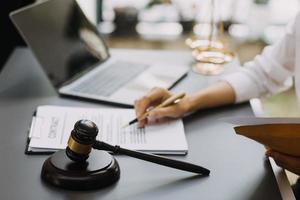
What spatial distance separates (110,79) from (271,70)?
1.38 ft

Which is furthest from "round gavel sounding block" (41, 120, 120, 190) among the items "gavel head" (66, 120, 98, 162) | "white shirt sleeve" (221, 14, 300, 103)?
"white shirt sleeve" (221, 14, 300, 103)

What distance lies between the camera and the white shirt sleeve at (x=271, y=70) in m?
1.26

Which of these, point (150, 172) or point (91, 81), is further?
point (91, 81)

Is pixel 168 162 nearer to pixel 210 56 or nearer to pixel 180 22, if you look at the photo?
pixel 210 56

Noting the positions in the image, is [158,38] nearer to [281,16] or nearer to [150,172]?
[281,16]

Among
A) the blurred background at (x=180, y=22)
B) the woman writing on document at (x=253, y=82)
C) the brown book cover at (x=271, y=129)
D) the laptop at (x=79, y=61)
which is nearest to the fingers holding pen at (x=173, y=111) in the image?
the woman writing on document at (x=253, y=82)

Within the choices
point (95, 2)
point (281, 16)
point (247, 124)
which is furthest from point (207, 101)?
point (281, 16)

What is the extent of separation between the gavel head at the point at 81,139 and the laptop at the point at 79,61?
0.34m

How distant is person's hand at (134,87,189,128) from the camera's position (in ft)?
3.45

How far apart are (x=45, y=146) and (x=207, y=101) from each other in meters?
0.41

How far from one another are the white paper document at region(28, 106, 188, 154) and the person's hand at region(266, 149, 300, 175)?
6.6 inches

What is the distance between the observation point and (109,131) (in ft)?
3.29

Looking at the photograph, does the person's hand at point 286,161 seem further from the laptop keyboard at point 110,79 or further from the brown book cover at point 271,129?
the laptop keyboard at point 110,79

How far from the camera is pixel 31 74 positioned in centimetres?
130
